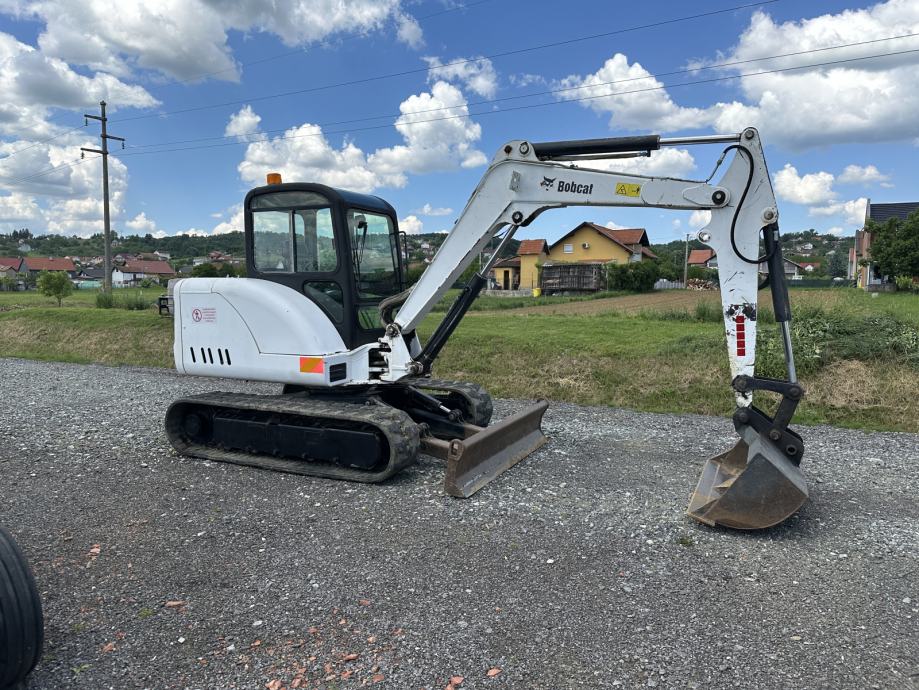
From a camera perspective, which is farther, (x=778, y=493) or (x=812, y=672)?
(x=778, y=493)

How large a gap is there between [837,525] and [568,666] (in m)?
3.03

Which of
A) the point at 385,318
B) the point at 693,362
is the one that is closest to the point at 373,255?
the point at 385,318

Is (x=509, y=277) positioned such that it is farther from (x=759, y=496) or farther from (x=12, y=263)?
(x=12, y=263)

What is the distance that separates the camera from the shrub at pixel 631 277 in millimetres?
48219

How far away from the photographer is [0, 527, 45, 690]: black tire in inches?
117

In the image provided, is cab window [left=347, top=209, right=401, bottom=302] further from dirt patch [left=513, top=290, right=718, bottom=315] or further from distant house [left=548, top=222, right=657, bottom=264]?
distant house [left=548, top=222, right=657, bottom=264]

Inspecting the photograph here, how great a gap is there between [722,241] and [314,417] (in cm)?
418

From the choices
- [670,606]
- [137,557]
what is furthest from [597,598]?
[137,557]

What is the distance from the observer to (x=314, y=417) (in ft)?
21.9

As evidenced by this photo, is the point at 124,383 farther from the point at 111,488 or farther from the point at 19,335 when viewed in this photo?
the point at 19,335

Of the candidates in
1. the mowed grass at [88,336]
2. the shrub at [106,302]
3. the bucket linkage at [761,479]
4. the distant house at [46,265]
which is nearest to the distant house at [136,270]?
the distant house at [46,265]

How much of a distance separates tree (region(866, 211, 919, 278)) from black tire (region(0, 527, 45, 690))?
151ft

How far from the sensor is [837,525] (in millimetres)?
5172

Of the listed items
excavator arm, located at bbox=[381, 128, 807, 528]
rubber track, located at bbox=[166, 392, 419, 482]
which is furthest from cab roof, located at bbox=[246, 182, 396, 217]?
rubber track, located at bbox=[166, 392, 419, 482]
